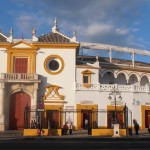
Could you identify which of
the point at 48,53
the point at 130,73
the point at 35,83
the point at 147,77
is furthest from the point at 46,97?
the point at 147,77

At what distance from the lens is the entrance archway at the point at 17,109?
1592 inches

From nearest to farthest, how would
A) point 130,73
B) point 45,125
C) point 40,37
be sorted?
point 45,125
point 40,37
point 130,73

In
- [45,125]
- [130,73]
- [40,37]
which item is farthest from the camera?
[130,73]

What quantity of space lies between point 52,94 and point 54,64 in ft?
12.0

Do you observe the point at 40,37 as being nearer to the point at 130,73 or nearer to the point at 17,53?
the point at 17,53

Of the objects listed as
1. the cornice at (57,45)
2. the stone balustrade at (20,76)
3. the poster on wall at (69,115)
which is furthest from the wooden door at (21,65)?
the poster on wall at (69,115)

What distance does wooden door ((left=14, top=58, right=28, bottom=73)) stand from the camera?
137 ft

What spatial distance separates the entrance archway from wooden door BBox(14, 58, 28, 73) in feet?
8.62

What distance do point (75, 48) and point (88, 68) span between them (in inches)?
113

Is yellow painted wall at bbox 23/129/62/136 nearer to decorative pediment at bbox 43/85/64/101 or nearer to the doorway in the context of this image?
the doorway

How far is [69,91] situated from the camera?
41594 mm

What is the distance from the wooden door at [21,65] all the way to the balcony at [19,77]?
130cm

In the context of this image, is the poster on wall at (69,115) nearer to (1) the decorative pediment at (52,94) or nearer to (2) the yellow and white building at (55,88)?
(2) the yellow and white building at (55,88)
